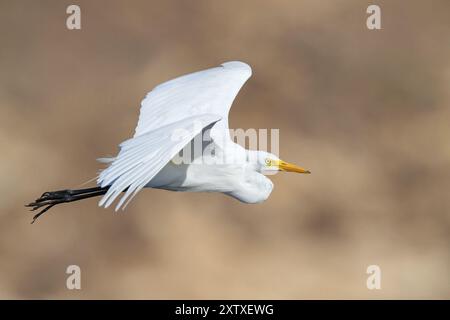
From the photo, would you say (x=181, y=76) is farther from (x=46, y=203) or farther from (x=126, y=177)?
(x=126, y=177)

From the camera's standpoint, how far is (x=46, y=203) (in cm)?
545

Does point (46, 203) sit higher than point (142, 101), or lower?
lower

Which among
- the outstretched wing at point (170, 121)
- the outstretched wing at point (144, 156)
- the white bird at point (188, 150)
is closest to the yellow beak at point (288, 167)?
the white bird at point (188, 150)

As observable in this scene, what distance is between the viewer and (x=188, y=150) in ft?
16.1

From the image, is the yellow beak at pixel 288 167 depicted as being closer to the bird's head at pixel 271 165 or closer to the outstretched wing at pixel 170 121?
the bird's head at pixel 271 165

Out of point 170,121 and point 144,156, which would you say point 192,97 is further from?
point 144,156

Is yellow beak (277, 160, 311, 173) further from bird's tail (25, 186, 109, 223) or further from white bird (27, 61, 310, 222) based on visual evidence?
bird's tail (25, 186, 109, 223)

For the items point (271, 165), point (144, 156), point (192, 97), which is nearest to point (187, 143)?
point (144, 156)

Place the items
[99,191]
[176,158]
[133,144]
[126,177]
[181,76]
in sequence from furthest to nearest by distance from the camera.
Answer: [181,76], [99,191], [176,158], [133,144], [126,177]

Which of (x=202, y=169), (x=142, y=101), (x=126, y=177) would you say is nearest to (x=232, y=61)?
(x=142, y=101)

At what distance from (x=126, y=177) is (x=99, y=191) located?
1248 mm

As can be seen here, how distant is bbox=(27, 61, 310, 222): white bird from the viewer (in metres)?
4.23

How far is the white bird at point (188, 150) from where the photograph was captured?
166 inches

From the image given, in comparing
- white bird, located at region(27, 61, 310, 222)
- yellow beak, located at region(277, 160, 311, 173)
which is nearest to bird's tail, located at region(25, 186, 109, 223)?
white bird, located at region(27, 61, 310, 222)
